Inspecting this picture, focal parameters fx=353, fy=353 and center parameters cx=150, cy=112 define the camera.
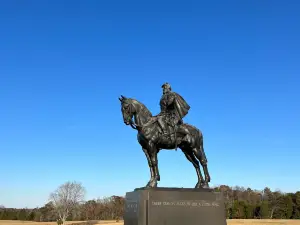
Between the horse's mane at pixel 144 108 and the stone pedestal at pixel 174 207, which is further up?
the horse's mane at pixel 144 108

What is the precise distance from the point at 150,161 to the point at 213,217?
2952mm

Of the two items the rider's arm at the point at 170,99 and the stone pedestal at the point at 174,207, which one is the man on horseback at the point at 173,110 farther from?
the stone pedestal at the point at 174,207

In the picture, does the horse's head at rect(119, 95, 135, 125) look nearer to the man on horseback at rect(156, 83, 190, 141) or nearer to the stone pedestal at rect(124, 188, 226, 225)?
the man on horseback at rect(156, 83, 190, 141)

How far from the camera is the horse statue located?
42.3 feet

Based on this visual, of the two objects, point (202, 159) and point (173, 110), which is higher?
point (173, 110)

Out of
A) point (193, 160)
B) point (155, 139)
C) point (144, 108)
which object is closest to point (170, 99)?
point (144, 108)

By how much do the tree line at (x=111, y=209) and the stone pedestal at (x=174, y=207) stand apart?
2441 inches

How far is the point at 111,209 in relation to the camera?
9388cm

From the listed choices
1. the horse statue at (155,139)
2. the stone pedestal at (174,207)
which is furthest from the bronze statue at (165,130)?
the stone pedestal at (174,207)

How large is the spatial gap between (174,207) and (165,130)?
2.81 metres

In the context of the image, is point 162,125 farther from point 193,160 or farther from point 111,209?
point 111,209

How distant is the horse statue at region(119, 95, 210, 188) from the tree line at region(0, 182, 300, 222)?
200 ft

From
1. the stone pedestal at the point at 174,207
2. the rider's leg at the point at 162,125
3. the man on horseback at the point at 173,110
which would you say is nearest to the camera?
the stone pedestal at the point at 174,207

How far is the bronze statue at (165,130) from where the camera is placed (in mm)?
12930
